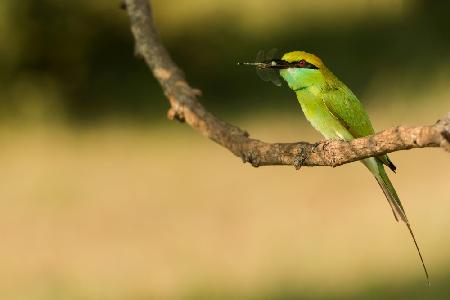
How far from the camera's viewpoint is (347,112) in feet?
6.44

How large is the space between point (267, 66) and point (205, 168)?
7.68 feet

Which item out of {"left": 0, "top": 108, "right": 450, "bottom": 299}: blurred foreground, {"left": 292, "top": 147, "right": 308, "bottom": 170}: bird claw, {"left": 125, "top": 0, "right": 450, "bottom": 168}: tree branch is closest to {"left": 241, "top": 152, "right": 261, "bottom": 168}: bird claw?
{"left": 125, "top": 0, "right": 450, "bottom": 168}: tree branch

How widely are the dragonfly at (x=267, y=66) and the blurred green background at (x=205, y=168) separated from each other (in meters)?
1.47

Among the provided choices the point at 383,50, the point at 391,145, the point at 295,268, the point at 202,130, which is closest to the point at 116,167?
the point at 295,268

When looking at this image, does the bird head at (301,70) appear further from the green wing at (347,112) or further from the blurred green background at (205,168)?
the blurred green background at (205,168)

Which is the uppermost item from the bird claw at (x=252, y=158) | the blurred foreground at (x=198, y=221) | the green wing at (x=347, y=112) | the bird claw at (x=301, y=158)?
the blurred foreground at (x=198, y=221)

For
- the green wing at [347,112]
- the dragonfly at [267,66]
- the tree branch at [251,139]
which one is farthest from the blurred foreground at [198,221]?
the dragonfly at [267,66]

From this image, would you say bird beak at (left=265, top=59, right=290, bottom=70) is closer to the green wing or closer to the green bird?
the green bird

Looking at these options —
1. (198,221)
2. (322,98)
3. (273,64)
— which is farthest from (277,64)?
(198,221)

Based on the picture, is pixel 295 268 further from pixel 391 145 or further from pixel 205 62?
pixel 391 145

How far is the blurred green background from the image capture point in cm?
346

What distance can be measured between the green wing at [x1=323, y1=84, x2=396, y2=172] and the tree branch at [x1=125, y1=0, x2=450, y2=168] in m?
0.19

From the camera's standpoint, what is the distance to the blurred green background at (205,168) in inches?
136

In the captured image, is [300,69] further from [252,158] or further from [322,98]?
[252,158]
